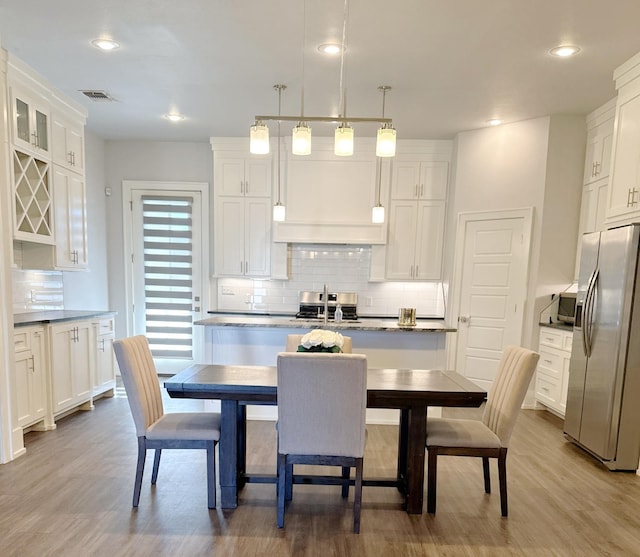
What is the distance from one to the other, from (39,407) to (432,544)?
314cm

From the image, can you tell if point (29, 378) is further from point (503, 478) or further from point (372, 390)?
point (503, 478)

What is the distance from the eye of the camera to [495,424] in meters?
2.28

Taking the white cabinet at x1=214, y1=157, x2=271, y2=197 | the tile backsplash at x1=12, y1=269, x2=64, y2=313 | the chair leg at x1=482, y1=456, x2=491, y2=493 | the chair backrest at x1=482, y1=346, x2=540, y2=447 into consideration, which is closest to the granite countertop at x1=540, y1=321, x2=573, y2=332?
the chair backrest at x1=482, y1=346, x2=540, y2=447

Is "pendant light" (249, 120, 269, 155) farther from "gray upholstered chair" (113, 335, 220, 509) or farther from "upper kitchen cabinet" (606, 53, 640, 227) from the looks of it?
"upper kitchen cabinet" (606, 53, 640, 227)

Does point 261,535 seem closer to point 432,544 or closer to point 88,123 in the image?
point 432,544

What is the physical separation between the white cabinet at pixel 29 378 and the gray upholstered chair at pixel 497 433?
293 centimetres

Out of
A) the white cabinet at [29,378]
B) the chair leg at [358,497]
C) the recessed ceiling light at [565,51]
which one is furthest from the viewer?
the white cabinet at [29,378]

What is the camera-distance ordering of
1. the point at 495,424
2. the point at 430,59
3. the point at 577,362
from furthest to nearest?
the point at 577,362 → the point at 430,59 → the point at 495,424

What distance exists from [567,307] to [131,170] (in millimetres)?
5308

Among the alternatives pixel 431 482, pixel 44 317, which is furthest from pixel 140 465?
pixel 44 317

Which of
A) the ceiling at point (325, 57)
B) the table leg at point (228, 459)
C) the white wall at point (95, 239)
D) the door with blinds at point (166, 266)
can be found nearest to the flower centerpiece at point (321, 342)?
the table leg at point (228, 459)

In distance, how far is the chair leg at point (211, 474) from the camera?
2.16 m

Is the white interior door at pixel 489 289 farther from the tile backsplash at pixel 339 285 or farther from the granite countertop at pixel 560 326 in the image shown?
the tile backsplash at pixel 339 285

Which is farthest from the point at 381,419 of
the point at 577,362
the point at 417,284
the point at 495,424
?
the point at 417,284
